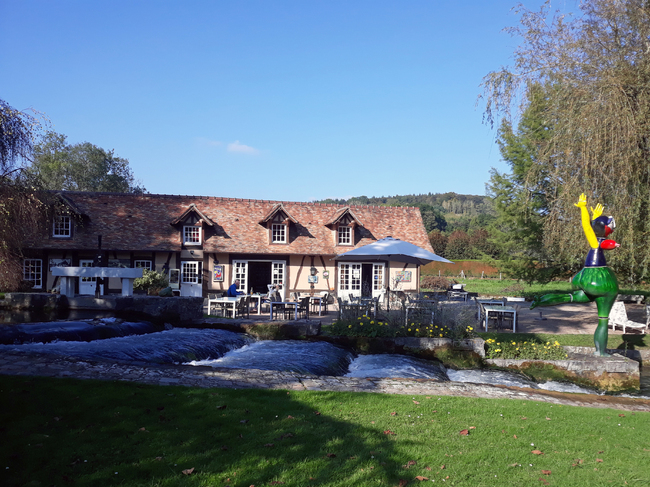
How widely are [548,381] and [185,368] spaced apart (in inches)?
273

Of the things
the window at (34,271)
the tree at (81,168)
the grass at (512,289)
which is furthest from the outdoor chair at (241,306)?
the tree at (81,168)

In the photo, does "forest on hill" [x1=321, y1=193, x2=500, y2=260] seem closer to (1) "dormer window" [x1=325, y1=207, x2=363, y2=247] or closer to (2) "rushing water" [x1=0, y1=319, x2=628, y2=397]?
(1) "dormer window" [x1=325, y1=207, x2=363, y2=247]

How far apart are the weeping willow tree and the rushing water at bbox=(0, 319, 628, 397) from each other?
11.3ft

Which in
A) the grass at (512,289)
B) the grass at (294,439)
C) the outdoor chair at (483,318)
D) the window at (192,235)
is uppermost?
the window at (192,235)

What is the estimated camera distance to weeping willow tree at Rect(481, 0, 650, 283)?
966 centimetres

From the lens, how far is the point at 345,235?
909 inches

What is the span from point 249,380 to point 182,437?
2.33 meters

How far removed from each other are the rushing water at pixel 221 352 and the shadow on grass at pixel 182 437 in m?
2.91

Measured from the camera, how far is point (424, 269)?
4006 cm

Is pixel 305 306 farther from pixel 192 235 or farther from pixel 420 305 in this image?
pixel 192 235

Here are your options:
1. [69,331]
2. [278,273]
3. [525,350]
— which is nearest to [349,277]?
[278,273]

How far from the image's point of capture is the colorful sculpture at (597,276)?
9.45 m

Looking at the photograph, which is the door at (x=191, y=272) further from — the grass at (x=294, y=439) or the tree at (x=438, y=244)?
the tree at (x=438, y=244)

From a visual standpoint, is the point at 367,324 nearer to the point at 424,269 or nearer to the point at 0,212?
the point at 0,212
